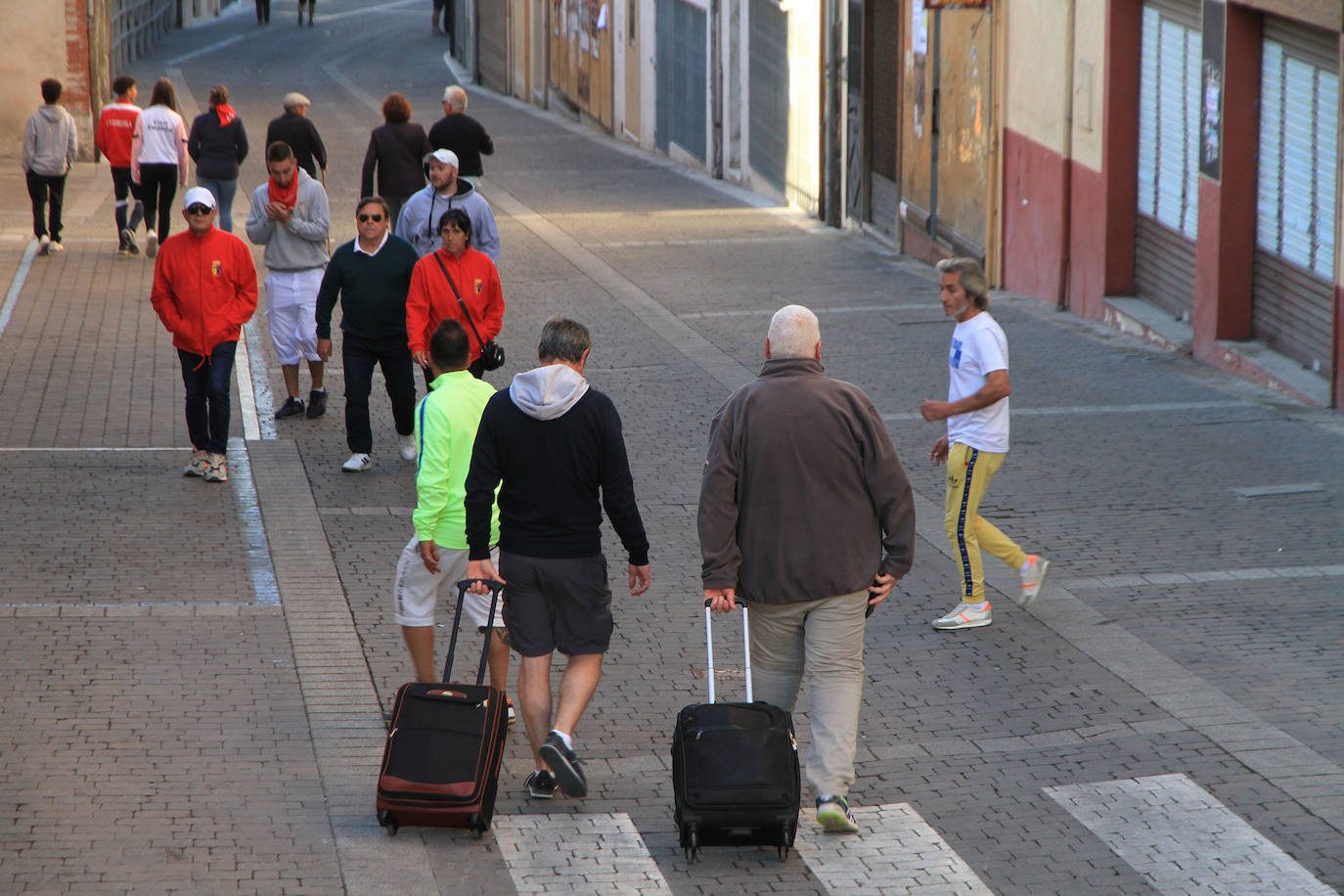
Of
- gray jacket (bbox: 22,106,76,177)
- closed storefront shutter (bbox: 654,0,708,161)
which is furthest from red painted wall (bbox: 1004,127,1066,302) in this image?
closed storefront shutter (bbox: 654,0,708,161)

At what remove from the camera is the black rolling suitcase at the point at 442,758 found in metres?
5.79

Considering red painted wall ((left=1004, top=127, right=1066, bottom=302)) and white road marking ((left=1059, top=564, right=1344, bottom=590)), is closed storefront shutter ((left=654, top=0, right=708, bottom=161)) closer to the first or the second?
red painted wall ((left=1004, top=127, right=1066, bottom=302))

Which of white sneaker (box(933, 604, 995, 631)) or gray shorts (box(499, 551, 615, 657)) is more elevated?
gray shorts (box(499, 551, 615, 657))

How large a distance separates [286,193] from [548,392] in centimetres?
640

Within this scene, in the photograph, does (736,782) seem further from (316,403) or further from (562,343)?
(316,403)

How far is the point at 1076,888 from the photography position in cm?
551

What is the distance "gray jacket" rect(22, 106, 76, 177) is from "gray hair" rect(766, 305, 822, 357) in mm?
14597

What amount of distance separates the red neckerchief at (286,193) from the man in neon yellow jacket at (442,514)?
17.6ft

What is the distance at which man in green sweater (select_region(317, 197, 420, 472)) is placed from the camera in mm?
10602

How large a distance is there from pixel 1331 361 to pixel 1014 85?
19.4ft

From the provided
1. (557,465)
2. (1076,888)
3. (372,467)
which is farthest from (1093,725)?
(372,467)

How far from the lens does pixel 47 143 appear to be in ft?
61.2

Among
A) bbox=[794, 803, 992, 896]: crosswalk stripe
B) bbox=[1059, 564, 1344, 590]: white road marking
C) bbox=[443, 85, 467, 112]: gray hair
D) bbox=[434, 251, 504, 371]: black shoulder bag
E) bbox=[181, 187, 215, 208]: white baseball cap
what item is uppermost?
bbox=[443, 85, 467, 112]: gray hair

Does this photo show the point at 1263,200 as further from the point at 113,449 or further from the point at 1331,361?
the point at 113,449
